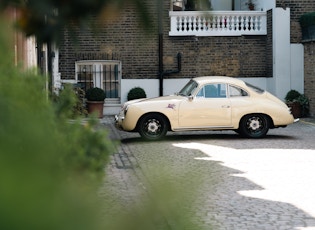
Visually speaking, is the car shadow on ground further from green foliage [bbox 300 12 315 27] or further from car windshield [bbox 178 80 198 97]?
green foliage [bbox 300 12 315 27]

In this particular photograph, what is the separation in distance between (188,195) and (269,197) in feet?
28.0

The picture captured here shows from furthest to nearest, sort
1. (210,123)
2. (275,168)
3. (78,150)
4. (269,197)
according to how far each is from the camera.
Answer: (210,123), (275,168), (269,197), (78,150)

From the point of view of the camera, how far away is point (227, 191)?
32.3 feet

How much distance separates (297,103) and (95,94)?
6.78m

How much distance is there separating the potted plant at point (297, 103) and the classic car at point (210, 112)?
21.3 feet

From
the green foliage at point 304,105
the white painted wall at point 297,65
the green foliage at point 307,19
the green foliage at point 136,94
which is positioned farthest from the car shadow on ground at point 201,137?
the white painted wall at point 297,65

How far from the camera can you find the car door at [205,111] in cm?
1717

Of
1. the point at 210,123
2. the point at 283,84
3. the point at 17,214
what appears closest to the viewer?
the point at 17,214

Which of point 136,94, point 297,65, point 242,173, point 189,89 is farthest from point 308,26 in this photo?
point 242,173

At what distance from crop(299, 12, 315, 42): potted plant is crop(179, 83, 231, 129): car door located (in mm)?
7717

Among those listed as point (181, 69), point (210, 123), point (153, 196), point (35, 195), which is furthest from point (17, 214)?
point (181, 69)

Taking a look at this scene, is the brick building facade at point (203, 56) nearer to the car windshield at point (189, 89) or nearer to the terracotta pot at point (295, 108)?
the terracotta pot at point (295, 108)

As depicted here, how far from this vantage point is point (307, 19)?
24328 millimetres

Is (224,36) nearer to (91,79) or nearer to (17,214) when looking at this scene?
(91,79)
